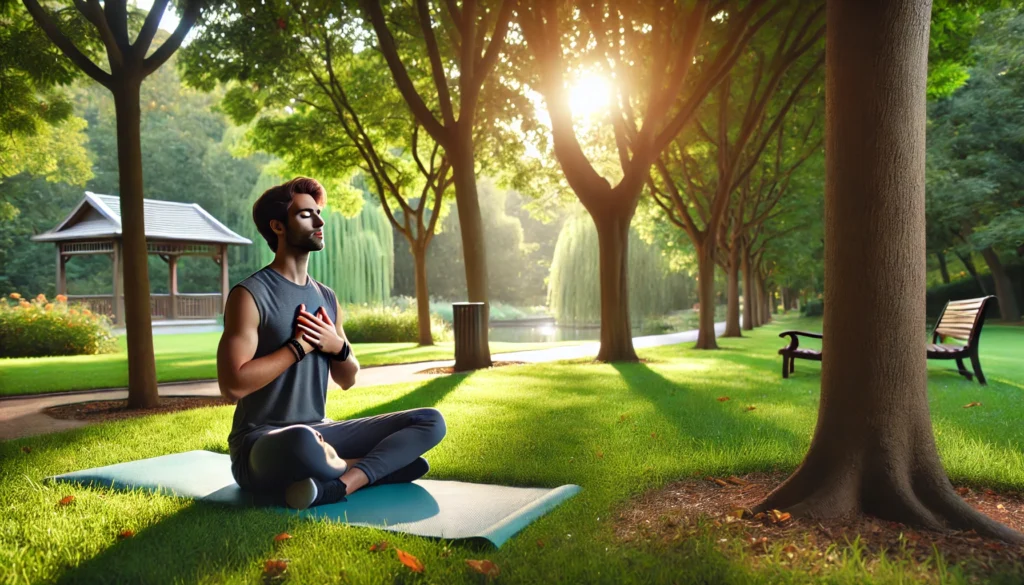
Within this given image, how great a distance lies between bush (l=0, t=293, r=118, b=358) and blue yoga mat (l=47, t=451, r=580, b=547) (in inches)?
595

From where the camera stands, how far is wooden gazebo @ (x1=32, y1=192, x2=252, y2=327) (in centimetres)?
2803

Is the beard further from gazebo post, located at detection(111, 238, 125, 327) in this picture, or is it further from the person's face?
gazebo post, located at detection(111, 238, 125, 327)

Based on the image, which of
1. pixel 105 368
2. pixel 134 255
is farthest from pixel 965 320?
pixel 105 368

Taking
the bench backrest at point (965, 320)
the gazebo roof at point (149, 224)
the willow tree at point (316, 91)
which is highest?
the willow tree at point (316, 91)

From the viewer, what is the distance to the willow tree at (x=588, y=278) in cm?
3228

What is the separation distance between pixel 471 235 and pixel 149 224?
21.4 m

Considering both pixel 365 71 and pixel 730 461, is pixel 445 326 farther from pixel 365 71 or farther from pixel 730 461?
pixel 730 461

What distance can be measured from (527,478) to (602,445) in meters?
1.05

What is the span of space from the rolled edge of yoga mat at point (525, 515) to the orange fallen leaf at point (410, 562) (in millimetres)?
383

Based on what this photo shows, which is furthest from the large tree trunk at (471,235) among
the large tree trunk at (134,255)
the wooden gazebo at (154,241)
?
the wooden gazebo at (154,241)

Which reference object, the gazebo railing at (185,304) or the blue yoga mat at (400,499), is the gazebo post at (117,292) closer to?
the gazebo railing at (185,304)

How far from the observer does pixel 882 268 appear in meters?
3.44

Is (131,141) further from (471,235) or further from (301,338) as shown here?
(301,338)

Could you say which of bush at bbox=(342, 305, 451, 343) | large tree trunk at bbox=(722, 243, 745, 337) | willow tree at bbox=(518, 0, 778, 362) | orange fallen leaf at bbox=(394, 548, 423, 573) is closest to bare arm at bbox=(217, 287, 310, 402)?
orange fallen leaf at bbox=(394, 548, 423, 573)
